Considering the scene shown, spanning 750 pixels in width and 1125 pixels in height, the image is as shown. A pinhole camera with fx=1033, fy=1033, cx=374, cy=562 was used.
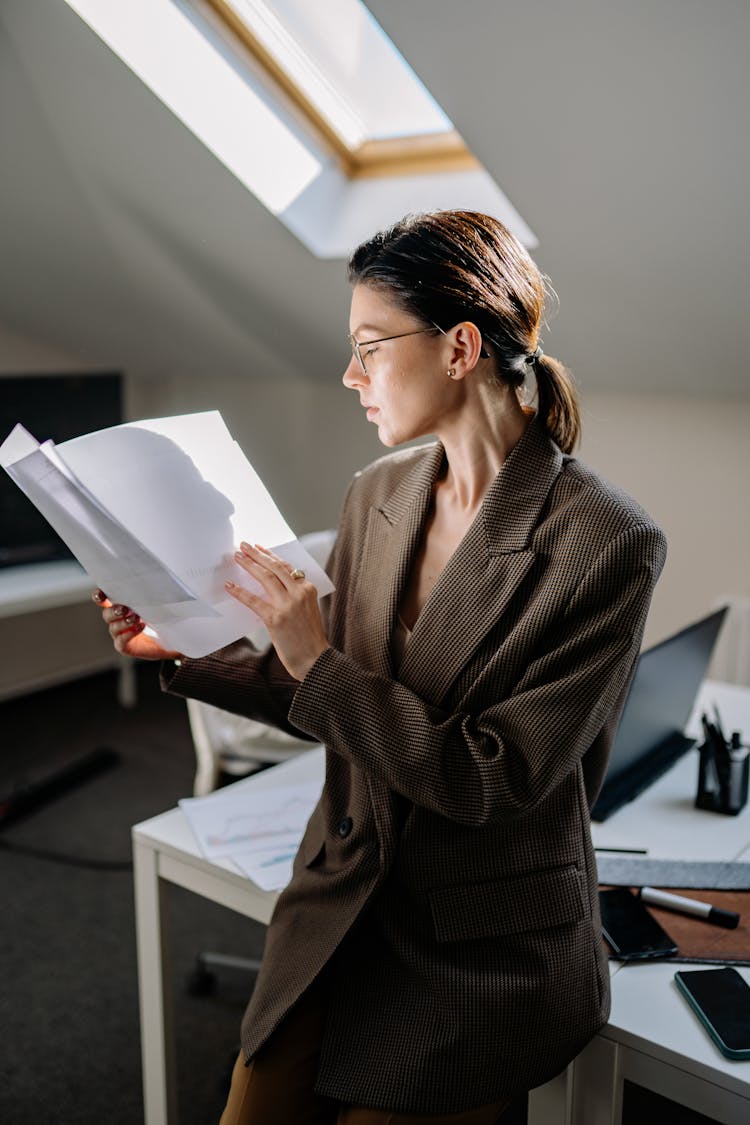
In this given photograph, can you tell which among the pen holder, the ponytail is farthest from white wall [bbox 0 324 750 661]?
the ponytail

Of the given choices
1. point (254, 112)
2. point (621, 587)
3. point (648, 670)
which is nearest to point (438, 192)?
point (254, 112)

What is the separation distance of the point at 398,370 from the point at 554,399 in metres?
0.23

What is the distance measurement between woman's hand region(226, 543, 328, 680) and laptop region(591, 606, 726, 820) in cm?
69

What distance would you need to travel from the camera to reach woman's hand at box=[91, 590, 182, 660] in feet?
4.40

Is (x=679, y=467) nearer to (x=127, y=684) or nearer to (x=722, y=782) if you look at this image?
(x=722, y=782)

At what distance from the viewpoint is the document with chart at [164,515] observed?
111 centimetres

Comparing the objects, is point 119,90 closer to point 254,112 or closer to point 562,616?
point 254,112

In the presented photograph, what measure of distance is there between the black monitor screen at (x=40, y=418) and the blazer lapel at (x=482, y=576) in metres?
3.13

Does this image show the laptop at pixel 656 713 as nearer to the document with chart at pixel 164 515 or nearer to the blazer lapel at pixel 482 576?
the blazer lapel at pixel 482 576

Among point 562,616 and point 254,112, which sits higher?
point 254,112

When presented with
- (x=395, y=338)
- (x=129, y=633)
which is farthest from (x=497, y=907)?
(x=395, y=338)

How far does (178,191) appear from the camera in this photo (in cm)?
288

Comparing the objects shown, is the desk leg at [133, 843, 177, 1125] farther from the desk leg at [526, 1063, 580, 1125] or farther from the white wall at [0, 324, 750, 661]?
the white wall at [0, 324, 750, 661]

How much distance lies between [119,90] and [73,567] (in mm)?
2193
